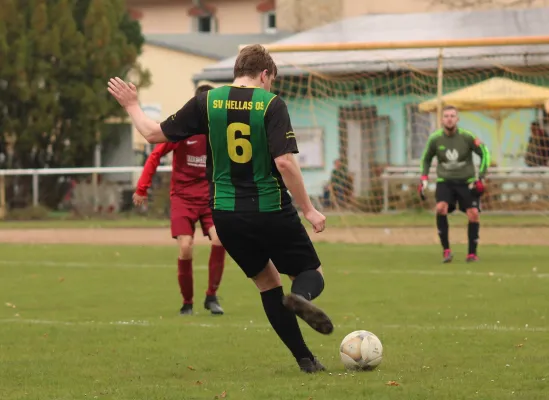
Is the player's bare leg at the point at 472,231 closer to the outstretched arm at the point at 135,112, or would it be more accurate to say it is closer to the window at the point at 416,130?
the window at the point at 416,130

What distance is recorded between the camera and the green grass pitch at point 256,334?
285 inches

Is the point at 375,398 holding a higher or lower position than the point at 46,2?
lower

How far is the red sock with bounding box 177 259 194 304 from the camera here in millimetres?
11414

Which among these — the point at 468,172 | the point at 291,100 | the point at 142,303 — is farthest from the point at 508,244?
the point at 142,303

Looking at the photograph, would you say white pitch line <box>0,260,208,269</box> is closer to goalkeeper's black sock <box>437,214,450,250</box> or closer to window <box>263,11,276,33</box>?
goalkeeper's black sock <box>437,214,450,250</box>

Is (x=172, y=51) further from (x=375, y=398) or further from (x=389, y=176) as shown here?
(x=375, y=398)

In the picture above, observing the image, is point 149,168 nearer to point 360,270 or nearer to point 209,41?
point 360,270

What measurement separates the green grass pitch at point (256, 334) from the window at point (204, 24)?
124ft

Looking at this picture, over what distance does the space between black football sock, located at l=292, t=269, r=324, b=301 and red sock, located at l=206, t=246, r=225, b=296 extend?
13.9ft

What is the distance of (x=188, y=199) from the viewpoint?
11695 millimetres

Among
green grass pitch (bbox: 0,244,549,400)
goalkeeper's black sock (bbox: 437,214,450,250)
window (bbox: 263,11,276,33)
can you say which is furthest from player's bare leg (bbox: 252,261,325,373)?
window (bbox: 263,11,276,33)

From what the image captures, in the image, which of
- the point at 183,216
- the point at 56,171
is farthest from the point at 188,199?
the point at 56,171

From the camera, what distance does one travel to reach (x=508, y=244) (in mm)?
20359

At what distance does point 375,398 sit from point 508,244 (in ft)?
45.9
